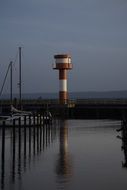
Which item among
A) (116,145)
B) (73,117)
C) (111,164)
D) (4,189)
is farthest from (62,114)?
(4,189)

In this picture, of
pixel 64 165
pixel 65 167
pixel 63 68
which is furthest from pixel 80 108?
pixel 65 167

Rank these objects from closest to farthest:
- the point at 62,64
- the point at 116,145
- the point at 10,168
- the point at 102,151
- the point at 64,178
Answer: the point at 64,178 < the point at 10,168 < the point at 102,151 < the point at 116,145 < the point at 62,64

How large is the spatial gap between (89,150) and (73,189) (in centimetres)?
1026

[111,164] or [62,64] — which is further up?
[62,64]

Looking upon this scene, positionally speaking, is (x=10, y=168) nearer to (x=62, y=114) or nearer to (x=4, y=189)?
(x=4, y=189)

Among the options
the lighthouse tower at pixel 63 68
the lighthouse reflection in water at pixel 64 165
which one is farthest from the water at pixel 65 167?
the lighthouse tower at pixel 63 68

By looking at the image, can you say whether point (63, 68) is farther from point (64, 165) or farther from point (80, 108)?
point (64, 165)

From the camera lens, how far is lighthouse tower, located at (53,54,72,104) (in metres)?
62.9

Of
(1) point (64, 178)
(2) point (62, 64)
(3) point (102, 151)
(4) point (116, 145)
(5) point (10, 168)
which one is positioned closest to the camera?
(1) point (64, 178)

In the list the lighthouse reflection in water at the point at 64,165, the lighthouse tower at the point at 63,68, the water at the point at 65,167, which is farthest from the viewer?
the lighthouse tower at the point at 63,68

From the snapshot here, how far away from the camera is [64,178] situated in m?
18.0

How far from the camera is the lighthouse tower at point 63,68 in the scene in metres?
62.9

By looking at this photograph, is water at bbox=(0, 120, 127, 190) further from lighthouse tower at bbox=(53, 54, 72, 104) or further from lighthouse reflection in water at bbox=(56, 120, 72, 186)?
lighthouse tower at bbox=(53, 54, 72, 104)

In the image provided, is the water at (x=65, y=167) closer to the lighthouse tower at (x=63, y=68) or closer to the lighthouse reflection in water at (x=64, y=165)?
the lighthouse reflection in water at (x=64, y=165)
